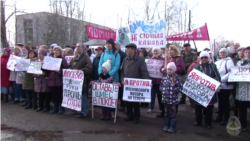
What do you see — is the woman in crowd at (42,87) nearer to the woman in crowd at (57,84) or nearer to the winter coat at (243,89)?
the woman in crowd at (57,84)

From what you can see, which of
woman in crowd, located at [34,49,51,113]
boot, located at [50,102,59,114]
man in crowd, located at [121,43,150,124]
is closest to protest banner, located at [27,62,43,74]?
woman in crowd, located at [34,49,51,113]

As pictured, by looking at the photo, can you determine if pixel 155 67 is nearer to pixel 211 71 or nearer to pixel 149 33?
pixel 149 33

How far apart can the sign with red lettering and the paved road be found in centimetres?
54

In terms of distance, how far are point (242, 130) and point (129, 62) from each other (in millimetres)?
3537

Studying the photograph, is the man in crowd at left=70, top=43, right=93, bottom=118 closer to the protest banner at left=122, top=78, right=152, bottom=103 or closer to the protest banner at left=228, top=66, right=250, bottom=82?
the protest banner at left=122, top=78, right=152, bottom=103

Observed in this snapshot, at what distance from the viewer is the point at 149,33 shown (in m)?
6.21

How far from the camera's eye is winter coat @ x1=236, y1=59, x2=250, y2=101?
16.3 feet

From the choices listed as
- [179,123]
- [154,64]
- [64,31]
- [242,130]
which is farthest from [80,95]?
[64,31]

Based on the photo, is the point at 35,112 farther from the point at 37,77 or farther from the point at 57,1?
the point at 57,1

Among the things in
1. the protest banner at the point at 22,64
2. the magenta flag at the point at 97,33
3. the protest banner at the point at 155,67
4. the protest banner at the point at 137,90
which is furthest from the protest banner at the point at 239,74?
the protest banner at the point at 22,64

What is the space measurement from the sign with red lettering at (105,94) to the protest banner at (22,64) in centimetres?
294

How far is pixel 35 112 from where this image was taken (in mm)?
6449

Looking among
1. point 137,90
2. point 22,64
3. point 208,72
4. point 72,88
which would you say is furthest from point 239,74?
point 22,64

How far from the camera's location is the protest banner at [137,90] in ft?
17.4
